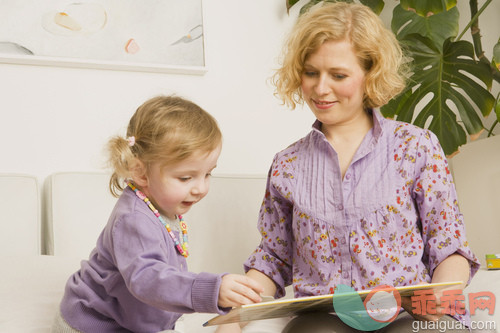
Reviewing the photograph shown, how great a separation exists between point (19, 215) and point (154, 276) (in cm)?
95

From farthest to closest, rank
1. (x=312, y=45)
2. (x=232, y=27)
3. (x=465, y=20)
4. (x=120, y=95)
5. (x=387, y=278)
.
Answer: (x=465, y=20), (x=232, y=27), (x=120, y=95), (x=312, y=45), (x=387, y=278)

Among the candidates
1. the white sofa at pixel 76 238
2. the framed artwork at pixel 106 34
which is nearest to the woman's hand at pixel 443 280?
the white sofa at pixel 76 238

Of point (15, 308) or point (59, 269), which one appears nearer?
point (15, 308)

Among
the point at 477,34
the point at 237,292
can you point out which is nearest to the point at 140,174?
the point at 237,292

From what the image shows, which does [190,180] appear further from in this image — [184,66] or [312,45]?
[184,66]

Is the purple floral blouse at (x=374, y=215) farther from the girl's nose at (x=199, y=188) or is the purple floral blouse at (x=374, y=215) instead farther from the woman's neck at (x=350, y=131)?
the girl's nose at (x=199, y=188)

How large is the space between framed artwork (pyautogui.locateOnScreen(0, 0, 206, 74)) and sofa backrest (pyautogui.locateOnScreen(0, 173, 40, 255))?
443 mm

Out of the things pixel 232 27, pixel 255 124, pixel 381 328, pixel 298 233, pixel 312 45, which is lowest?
pixel 381 328

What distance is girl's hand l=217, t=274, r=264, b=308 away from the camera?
3.22 ft

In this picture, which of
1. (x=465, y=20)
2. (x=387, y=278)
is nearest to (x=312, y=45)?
(x=387, y=278)

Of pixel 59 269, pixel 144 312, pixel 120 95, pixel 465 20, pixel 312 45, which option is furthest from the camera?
pixel 465 20

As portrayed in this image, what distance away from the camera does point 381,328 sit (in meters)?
1.27

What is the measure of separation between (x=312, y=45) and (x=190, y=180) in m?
0.50

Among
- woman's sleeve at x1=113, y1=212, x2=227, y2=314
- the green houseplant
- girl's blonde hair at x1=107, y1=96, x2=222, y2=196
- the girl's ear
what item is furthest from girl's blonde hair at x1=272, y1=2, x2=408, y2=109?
the green houseplant
